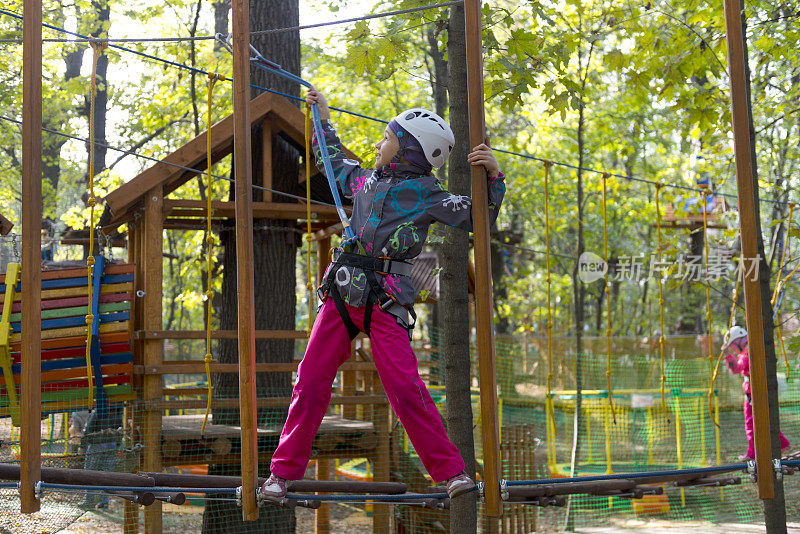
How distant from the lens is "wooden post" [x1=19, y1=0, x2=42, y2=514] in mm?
3428

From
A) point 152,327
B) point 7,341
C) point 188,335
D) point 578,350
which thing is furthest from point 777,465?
point 578,350

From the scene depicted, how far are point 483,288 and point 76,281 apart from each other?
375 cm

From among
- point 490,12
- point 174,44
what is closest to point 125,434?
point 490,12

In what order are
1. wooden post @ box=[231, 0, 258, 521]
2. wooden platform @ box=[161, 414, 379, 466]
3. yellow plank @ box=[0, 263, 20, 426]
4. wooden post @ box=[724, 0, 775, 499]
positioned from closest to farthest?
wooden post @ box=[231, 0, 258, 521], wooden post @ box=[724, 0, 775, 499], yellow plank @ box=[0, 263, 20, 426], wooden platform @ box=[161, 414, 379, 466]

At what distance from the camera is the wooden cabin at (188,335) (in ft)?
20.5

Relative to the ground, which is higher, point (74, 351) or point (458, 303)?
point (458, 303)

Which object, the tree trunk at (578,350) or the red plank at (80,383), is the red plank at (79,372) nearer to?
the red plank at (80,383)

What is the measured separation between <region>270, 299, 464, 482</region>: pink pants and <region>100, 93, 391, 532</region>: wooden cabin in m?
2.43

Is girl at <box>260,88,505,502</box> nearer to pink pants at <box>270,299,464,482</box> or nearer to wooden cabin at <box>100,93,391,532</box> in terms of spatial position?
pink pants at <box>270,299,464,482</box>

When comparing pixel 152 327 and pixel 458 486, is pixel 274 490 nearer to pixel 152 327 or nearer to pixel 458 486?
pixel 458 486

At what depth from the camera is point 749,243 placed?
3922 millimetres

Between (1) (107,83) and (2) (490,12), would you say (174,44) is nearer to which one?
(1) (107,83)

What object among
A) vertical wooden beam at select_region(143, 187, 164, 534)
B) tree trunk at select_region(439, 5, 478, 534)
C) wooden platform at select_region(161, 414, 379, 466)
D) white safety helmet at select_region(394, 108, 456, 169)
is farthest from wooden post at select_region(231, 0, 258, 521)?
wooden platform at select_region(161, 414, 379, 466)

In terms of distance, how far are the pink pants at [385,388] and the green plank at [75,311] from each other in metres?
2.87
